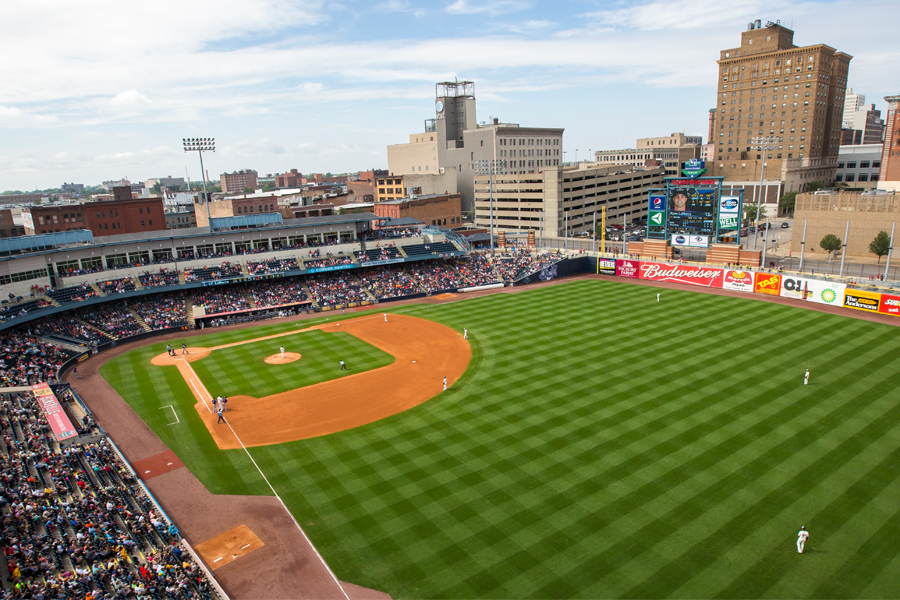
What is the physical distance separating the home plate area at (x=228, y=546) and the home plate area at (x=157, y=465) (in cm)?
713

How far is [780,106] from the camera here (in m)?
126

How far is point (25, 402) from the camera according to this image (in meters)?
31.4

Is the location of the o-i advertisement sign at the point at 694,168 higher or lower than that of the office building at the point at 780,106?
lower

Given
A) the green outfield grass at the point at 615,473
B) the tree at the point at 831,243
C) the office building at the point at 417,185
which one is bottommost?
the green outfield grass at the point at 615,473

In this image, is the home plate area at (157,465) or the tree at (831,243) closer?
the home plate area at (157,465)

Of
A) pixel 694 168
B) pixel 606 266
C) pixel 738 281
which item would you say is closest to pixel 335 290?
pixel 606 266

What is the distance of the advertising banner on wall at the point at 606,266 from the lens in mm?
68438

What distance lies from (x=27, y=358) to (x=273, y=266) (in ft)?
83.1

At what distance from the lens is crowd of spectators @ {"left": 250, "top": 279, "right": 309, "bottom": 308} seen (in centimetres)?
5725

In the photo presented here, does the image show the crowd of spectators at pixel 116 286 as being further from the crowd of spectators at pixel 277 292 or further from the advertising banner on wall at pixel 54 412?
the advertising banner on wall at pixel 54 412

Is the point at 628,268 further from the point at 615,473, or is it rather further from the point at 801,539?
the point at 801,539

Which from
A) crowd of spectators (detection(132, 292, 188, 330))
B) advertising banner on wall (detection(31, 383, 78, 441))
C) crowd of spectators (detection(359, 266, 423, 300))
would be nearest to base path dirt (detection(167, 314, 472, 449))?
advertising banner on wall (detection(31, 383, 78, 441))

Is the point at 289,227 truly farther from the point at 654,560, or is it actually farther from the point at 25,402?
the point at 654,560

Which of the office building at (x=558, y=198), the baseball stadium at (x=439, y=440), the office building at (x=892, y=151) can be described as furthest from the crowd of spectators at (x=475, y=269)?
the office building at (x=892, y=151)
